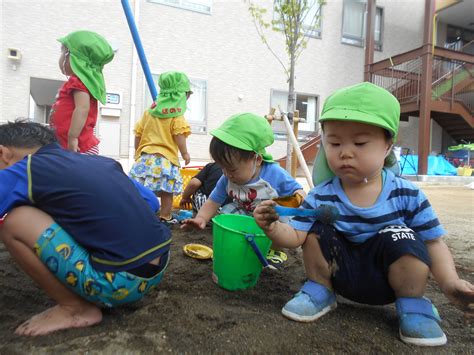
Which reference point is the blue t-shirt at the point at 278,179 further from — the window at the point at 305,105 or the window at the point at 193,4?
the window at the point at 305,105

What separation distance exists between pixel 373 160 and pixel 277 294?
0.69 m

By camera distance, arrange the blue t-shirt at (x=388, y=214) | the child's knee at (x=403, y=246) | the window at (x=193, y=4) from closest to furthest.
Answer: the child's knee at (x=403, y=246) < the blue t-shirt at (x=388, y=214) < the window at (x=193, y=4)

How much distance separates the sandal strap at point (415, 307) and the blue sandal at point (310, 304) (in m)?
0.24

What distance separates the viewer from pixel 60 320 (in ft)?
3.64

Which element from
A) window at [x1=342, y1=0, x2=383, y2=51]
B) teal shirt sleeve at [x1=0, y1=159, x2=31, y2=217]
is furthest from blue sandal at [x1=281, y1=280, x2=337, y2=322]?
window at [x1=342, y1=0, x2=383, y2=51]

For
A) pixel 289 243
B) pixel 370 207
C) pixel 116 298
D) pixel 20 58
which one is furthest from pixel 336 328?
pixel 20 58

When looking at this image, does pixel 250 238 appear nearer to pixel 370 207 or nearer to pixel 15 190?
pixel 370 207

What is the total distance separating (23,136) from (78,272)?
516mm

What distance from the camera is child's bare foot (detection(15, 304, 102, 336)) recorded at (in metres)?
1.07

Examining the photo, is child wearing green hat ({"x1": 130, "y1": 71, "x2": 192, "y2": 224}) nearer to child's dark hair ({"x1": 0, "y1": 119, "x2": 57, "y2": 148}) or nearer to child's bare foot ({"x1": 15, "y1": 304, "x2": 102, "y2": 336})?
child's dark hair ({"x1": 0, "y1": 119, "x2": 57, "y2": 148})

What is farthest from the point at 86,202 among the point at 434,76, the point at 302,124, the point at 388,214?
the point at 434,76

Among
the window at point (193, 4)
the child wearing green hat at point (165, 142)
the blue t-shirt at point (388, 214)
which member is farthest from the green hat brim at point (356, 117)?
the window at point (193, 4)

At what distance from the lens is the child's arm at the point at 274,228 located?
1197 millimetres

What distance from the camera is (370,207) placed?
1318 millimetres
